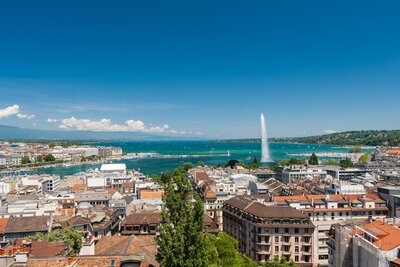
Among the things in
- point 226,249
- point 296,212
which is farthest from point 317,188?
point 226,249

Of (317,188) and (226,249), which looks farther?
(317,188)

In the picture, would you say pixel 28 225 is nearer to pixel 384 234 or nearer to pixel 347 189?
pixel 384 234

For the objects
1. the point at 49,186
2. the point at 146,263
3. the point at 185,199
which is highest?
the point at 185,199

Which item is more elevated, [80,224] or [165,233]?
[165,233]

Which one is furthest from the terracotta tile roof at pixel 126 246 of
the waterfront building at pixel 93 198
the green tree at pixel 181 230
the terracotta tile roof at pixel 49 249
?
the waterfront building at pixel 93 198

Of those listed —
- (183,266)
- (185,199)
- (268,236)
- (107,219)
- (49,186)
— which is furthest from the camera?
(49,186)

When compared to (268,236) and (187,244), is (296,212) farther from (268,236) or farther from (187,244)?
(187,244)

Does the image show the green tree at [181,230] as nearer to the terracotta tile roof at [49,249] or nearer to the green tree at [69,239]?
the terracotta tile roof at [49,249]

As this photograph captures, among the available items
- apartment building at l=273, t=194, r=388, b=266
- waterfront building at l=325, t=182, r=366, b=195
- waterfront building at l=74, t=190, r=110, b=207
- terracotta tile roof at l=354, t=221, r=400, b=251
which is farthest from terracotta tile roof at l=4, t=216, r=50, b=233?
waterfront building at l=325, t=182, r=366, b=195
